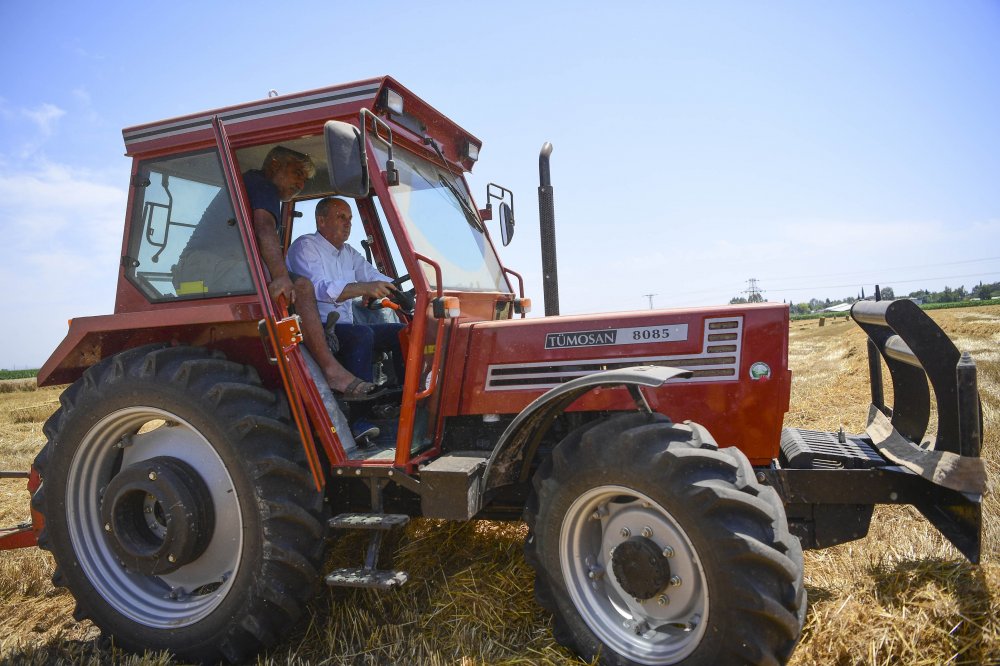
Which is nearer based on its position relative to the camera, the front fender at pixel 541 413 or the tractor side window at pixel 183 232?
the front fender at pixel 541 413

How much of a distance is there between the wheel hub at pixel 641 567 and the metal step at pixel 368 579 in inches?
38.5

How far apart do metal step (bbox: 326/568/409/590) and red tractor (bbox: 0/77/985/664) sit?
13mm

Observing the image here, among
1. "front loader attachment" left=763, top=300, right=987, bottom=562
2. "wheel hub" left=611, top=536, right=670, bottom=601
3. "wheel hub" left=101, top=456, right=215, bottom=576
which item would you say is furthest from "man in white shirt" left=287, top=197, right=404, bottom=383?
"front loader attachment" left=763, top=300, right=987, bottom=562

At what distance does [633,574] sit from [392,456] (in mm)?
1328

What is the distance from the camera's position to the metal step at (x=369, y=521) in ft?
10.3

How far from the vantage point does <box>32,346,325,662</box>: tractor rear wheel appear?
10.4ft

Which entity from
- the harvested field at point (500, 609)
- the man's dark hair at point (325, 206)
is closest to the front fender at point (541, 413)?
the harvested field at point (500, 609)

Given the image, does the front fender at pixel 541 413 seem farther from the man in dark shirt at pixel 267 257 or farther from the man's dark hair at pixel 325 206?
the man's dark hair at pixel 325 206

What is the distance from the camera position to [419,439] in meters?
3.45

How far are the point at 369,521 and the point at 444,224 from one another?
1.76 meters


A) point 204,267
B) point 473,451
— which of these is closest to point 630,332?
point 473,451

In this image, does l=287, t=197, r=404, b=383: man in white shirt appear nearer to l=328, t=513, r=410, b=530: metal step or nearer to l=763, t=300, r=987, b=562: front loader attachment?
l=328, t=513, r=410, b=530: metal step

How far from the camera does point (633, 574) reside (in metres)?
2.79

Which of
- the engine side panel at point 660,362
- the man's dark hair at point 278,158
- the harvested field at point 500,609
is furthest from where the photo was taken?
the man's dark hair at point 278,158
